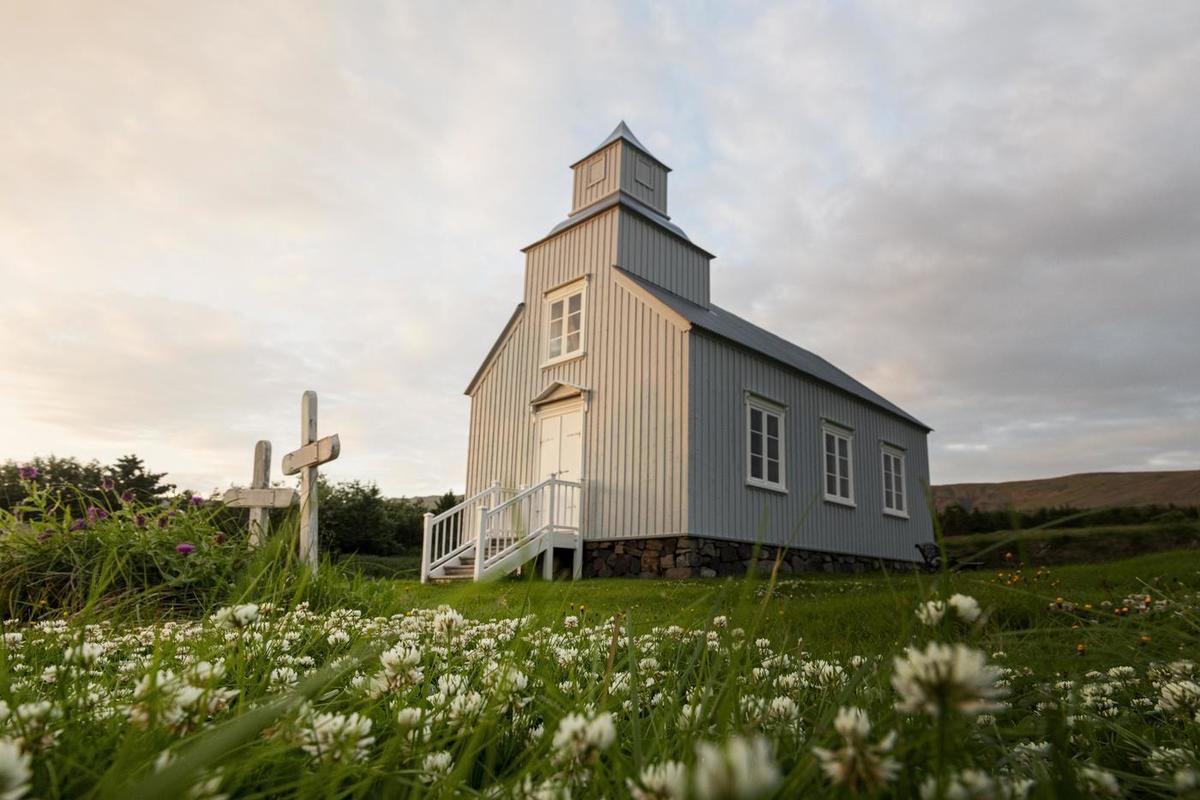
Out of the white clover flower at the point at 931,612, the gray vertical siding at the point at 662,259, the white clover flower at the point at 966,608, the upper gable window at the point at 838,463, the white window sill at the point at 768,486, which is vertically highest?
the gray vertical siding at the point at 662,259

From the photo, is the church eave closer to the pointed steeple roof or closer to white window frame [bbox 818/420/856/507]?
the pointed steeple roof

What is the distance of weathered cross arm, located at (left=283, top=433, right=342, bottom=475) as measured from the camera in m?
7.29

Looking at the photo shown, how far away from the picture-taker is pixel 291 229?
8688 mm

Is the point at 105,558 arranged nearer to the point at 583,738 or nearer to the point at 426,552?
the point at 583,738

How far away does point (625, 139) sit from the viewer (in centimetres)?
1544

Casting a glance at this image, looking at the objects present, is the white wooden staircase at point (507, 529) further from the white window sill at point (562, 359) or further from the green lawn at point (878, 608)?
the green lawn at point (878, 608)

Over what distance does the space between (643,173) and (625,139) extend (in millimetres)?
839

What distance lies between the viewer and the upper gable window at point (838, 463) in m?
16.1

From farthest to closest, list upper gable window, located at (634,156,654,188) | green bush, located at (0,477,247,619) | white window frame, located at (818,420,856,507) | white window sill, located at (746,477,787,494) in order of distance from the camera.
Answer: white window frame, located at (818,420,856,507) → upper gable window, located at (634,156,654,188) → white window sill, located at (746,477,787,494) → green bush, located at (0,477,247,619)

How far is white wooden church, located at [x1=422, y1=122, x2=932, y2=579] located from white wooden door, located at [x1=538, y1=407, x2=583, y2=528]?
0.13 ft

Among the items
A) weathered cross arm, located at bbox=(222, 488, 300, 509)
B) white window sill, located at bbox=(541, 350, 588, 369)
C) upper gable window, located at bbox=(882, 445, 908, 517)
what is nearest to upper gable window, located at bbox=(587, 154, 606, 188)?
white window sill, located at bbox=(541, 350, 588, 369)

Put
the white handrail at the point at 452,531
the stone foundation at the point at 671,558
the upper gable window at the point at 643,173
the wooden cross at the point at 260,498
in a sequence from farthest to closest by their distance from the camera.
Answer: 1. the upper gable window at the point at 643,173
2. the white handrail at the point at 452,531
3. the stone foundation at the point at 671,558
4. the wooden cross at the point at 260,498

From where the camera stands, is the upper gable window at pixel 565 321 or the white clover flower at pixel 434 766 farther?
the upper gable window at pixel 565 321

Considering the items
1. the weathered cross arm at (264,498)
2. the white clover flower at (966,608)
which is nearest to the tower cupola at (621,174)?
the weathered cross arm at (264,498)
